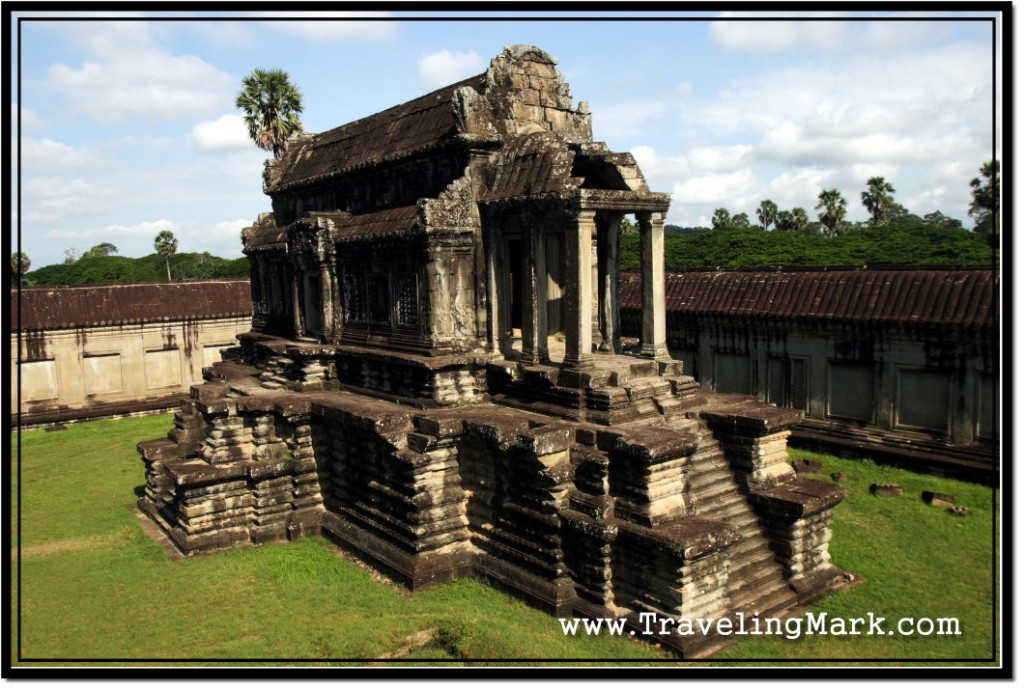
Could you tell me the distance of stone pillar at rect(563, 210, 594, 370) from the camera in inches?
479

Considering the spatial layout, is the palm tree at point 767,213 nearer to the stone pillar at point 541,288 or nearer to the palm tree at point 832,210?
the palm tree at point 832,210

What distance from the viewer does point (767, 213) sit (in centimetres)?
6156

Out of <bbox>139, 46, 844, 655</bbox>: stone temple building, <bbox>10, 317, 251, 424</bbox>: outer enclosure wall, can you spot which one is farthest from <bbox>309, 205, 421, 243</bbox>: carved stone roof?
<bbox>10, 317, 251, 424</bbox>: outer enclosure wall

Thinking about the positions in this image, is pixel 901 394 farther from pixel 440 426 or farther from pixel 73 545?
pixel 73 545

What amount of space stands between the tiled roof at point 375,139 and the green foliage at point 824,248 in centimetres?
1797

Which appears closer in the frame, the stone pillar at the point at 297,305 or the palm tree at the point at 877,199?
the stone pillar at the point at 297,305

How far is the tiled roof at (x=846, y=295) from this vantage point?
1728 centimetres

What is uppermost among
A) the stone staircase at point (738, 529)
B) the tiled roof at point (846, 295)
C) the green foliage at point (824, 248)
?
the green foliage at point (824, 248)

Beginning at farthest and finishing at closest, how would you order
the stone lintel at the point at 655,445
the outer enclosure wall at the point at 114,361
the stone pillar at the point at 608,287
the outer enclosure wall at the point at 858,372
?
the outer enclosure wall at the point at 114,361, the outer enclosure wall at the point at 858,372, the stone pillar at the point at 608,287, the stone lintel at the point at 655,445

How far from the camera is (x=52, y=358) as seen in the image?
2588 cm

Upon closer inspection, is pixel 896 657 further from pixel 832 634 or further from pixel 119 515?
pixel 119 515

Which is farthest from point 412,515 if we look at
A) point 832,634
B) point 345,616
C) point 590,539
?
point 832,634

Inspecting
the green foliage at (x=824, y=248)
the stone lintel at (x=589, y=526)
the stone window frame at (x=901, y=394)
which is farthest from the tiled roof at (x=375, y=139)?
the green foliage at (x=824, y=248)

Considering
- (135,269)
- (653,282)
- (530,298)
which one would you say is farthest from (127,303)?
(135,269)
